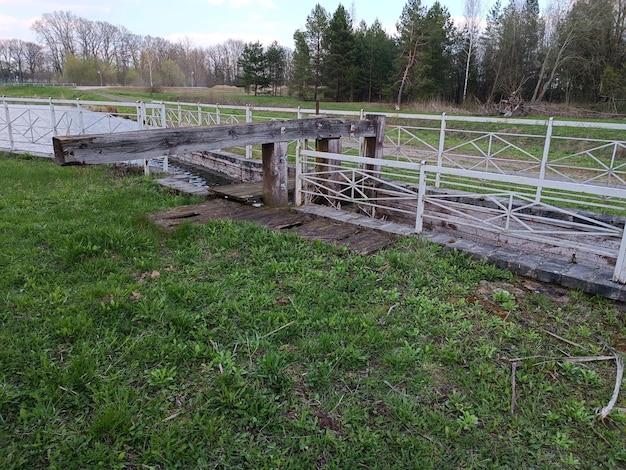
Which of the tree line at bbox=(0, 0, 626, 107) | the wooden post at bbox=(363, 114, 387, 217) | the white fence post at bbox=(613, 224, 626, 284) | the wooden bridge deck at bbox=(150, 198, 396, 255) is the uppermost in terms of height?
the tree line at bbox=(0, 0, 626, 107)

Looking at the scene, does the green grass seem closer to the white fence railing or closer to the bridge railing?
the white fence railing

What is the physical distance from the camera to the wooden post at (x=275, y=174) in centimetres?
547

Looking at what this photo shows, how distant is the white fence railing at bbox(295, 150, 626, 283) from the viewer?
3.61 metres

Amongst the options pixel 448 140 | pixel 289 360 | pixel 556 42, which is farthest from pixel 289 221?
pixel 556 42

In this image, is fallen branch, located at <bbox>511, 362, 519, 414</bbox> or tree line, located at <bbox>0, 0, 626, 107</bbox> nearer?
fallen branch, located at <bbox>511, 362, 519, 414</bbox>

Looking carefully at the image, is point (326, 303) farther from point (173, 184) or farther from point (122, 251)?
point (173, 184)

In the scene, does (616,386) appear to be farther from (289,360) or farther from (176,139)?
(176,139)

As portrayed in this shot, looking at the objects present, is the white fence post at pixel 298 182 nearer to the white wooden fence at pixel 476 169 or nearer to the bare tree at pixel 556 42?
the white wooden fence at pixel 476 169

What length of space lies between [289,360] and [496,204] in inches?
141

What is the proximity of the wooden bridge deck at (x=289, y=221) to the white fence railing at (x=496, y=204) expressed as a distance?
40cm

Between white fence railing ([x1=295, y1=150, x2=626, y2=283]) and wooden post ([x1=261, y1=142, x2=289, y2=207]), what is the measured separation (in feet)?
0.69

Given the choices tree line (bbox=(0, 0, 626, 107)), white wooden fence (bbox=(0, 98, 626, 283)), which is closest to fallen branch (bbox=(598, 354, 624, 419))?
white wooden fence (bbox=(0, 98, 626, 283))

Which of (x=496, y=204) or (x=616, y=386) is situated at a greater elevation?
(x=496, y=204)

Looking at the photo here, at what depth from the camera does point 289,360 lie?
2414mm
